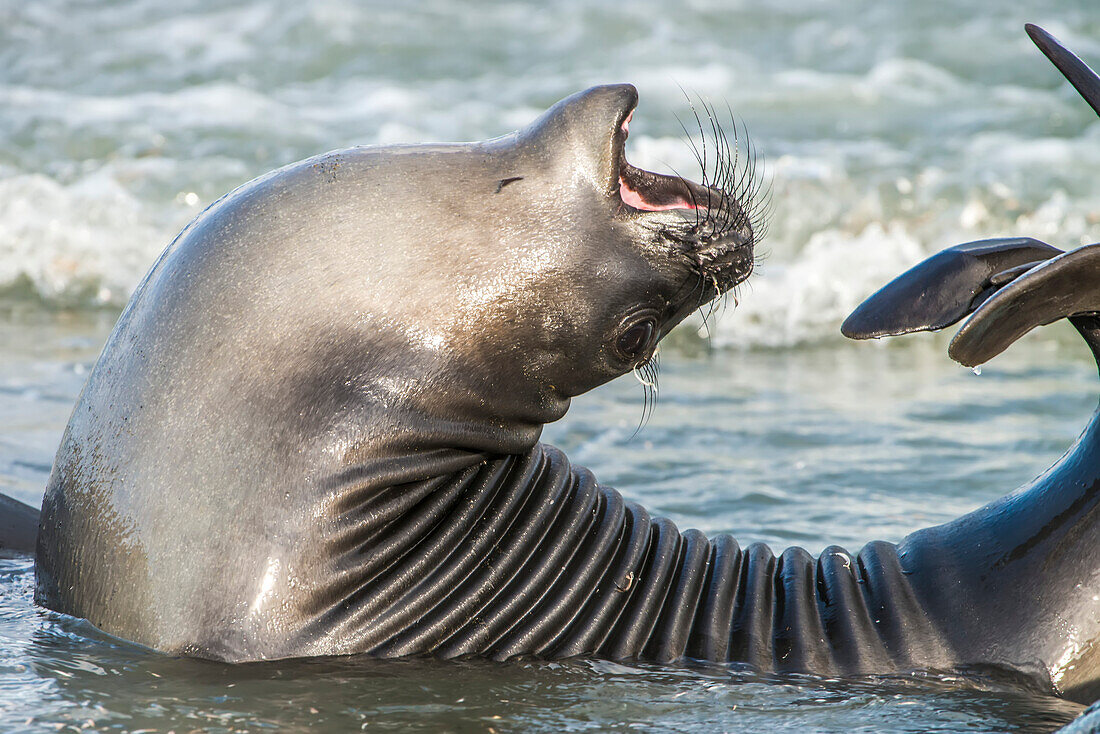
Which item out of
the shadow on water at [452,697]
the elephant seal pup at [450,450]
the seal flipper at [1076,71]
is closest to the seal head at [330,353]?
the elephant seal pup at [450,450]

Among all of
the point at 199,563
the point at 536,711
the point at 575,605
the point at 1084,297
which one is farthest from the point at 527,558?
the point at 1084,297

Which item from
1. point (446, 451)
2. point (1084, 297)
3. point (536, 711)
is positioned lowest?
point (536, 711)

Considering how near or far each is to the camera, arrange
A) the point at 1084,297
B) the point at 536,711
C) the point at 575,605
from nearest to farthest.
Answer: the point at 536,711
the point at 1084,297
the point at 575,605

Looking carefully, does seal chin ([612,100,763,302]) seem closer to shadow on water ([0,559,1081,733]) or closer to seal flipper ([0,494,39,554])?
shadow on water ([0,559,1081,733])

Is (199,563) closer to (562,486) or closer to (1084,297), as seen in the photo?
(562,486)

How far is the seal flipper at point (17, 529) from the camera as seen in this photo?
4.57 metres

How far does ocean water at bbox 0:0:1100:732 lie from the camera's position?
11.9 feet

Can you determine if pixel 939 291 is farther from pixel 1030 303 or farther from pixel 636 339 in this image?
pixel 636 339

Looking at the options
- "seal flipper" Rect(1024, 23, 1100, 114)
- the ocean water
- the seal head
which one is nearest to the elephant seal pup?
the seal head

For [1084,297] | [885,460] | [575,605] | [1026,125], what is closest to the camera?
[1084,297]

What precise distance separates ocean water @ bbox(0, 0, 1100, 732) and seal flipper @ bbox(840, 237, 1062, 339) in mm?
923

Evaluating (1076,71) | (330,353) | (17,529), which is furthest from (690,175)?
(330,353)

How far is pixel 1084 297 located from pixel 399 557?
190 cm

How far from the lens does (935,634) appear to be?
3.91 meters
